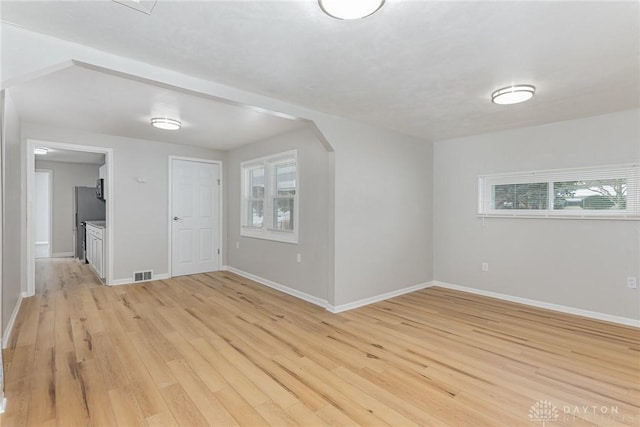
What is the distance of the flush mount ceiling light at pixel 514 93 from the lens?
2768 mm

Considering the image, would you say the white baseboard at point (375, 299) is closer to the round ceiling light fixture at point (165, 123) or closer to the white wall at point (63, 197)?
the round ceiling light fixture at point (165, 123)

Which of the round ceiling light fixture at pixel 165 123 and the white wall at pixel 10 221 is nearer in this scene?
the white wall at pixel 10 221

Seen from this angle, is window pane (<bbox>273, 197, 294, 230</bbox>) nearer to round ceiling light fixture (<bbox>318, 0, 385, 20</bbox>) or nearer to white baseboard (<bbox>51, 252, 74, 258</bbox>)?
round ceiling light fixture (<bbox>318, 0, 385, 20</bbox>)

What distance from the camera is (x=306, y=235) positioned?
4328 millimetres

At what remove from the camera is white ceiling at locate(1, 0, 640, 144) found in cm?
173

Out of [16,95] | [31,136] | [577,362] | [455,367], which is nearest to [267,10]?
[455,367]

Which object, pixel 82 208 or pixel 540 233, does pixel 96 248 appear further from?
pixel 540 233

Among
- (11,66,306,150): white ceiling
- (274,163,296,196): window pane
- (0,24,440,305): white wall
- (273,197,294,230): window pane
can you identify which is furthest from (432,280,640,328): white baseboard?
(11,66,306,150): white ceiling

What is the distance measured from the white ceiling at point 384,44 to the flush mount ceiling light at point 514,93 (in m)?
0.08

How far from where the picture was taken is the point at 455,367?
2.45 metres

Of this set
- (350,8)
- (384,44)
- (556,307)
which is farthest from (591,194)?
(350,8)

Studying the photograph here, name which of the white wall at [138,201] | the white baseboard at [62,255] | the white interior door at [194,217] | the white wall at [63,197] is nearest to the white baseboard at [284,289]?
the white interior door at [194,217]

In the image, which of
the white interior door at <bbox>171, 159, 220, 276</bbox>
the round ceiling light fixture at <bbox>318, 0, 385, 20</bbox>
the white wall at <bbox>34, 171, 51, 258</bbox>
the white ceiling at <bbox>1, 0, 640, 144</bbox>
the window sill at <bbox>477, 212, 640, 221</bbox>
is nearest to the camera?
the round ceiling light fixture at <bbox>318, 0, 385, 20</bbox>

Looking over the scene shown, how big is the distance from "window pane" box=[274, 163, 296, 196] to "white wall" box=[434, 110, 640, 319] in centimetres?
239
